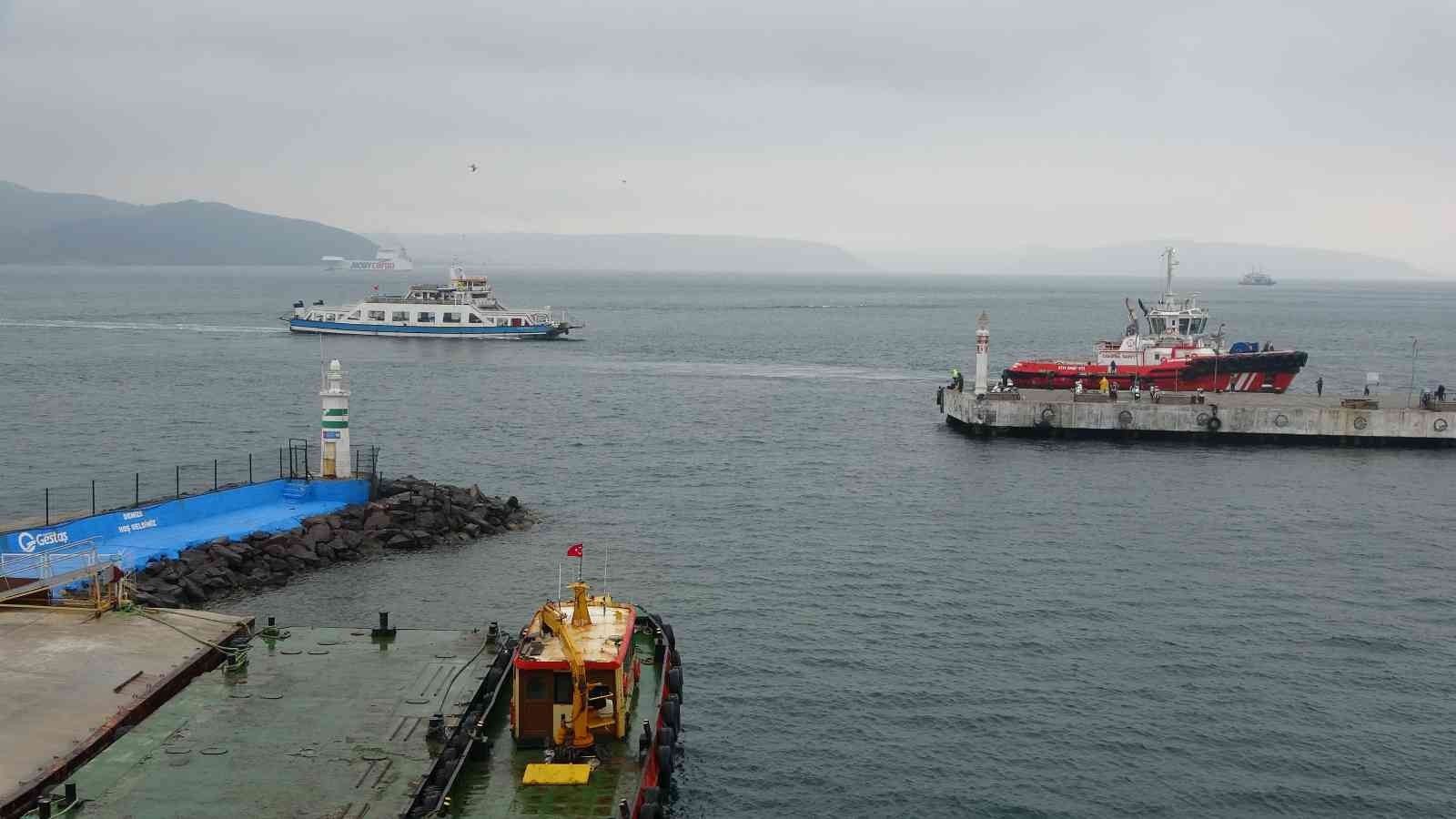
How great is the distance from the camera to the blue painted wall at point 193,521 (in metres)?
38.9

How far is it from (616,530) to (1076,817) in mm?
27743

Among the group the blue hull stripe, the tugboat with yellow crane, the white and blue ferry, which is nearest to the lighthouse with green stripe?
the tugboat with yellow crane

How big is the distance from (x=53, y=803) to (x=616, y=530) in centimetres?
3239

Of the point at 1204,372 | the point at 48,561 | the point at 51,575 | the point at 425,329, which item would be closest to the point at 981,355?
the point at 1204,372

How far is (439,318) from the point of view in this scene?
485 ft

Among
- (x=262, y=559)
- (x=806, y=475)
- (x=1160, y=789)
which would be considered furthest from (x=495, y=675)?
(x=806, y=475)

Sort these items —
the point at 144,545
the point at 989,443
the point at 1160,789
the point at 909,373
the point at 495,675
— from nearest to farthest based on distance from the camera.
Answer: the point at 495,675 < the point at 1160,789 < the point at 144,545 < the point at 989,443 < the point at 909,373

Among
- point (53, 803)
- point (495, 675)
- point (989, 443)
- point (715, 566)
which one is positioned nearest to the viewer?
point (53, 803)

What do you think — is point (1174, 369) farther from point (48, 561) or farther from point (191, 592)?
point (48, 561)

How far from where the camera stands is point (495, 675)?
26.1m

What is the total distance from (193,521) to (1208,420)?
56.3m

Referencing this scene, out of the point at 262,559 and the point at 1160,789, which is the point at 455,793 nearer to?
the point at 1160,789

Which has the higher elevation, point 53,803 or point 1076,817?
point 53,803

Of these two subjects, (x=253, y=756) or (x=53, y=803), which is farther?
(x=253, y=756)
